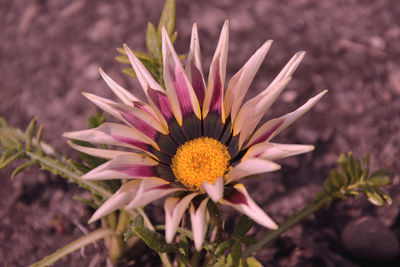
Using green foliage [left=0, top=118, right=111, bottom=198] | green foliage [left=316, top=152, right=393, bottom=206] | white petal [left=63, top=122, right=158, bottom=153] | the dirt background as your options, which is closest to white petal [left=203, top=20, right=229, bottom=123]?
white petal [left=63, top=122, right=158, bottom=153]

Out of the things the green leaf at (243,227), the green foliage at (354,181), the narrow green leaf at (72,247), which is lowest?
the narrow green leaf at (72,247)

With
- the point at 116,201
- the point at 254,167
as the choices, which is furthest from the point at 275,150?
the point at 116,201

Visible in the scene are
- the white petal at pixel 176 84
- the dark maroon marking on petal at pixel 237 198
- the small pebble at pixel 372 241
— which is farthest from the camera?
the small pebble at pixel 372 241

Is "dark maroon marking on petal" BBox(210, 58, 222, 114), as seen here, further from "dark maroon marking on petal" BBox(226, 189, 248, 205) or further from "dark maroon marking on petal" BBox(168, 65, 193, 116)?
"dark maroon marking on petal" BBox(226, 189, 248, 205)

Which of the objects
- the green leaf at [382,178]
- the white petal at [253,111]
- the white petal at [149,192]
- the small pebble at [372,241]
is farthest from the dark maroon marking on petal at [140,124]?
the small pebble at [372,241]

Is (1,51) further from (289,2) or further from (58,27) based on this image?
(289,2)

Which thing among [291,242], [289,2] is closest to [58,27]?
[289,2]

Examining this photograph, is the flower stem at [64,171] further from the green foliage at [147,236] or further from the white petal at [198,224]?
the white petal at [198,224]
